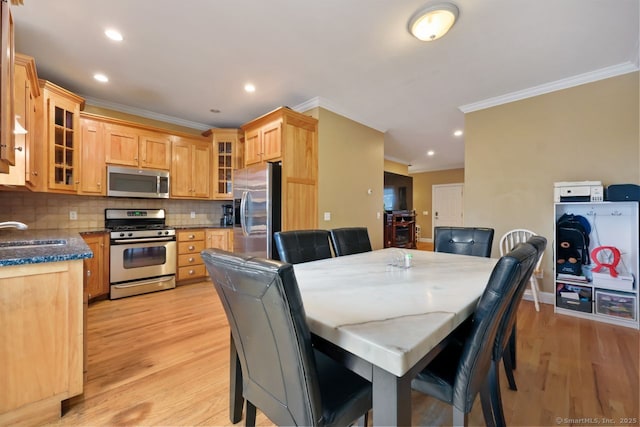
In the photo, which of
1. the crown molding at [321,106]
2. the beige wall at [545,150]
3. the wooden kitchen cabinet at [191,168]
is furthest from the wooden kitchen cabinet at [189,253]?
the beige wall at [545,150]

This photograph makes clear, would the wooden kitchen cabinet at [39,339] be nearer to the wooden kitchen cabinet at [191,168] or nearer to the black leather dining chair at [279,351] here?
the black leather dining chair at [279,351]

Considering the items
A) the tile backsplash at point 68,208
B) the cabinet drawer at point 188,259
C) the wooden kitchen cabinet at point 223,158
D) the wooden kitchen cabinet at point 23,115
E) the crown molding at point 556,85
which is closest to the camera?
the wooden kitchen cabinet at point 23,115

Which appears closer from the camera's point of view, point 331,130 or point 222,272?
point 222,272

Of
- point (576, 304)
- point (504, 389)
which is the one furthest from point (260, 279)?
point (576, 304)

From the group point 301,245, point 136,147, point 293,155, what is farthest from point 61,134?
point 301,245

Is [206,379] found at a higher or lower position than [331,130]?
lower

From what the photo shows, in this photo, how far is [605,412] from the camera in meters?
1.42

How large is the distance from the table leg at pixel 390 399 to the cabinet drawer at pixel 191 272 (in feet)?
12.4

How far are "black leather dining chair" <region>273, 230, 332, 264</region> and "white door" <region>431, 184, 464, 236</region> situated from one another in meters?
7.12

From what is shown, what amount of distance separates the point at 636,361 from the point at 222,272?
297 centimetres

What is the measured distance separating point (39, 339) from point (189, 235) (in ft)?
8.56

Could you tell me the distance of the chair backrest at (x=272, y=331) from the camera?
0.69 meters

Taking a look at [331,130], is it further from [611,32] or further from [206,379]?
[206,379]

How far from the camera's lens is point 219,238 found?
4.09m
